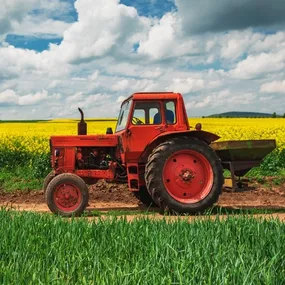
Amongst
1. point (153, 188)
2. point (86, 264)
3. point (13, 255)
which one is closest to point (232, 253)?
point (86, 264)

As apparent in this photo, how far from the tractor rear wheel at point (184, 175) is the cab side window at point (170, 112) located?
0.44 m

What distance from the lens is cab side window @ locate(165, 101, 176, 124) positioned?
935 cm

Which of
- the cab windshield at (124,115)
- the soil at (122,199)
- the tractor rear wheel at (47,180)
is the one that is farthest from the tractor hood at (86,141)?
the soil at (122,199)

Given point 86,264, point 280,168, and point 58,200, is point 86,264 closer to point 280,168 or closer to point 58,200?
point 58,200

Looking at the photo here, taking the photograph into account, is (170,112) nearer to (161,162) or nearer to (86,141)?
(161,162)

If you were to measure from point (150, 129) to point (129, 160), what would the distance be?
67 centimetres

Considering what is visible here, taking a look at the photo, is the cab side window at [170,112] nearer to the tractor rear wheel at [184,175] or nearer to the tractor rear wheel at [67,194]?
the tractor rear wheel at [184,175]

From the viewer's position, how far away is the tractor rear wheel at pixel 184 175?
8.93 m

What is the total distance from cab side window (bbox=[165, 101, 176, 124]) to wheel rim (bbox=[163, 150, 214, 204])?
2.12 ft

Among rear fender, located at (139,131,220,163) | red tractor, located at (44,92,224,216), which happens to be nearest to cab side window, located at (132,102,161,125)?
red tractor, located at (44,92,224,216)

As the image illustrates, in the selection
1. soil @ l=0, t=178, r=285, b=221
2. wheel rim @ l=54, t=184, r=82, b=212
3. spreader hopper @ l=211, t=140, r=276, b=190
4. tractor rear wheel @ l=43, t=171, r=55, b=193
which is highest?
spreader hopper @ l=211, t=140, r=276, b=190

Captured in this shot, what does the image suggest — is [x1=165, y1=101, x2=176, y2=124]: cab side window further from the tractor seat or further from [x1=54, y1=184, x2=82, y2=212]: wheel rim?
[x1=54, y1=184, x2=82, y2=212]: wheel rim

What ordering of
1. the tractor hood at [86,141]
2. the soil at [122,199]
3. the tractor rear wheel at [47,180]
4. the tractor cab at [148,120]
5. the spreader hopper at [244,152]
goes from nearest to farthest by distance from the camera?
1. the tractor cab at [148,120]
2. the spreader hopper at [244,152]
3. the tractor hood at [86,141]
4. the tractor rear wheel at [47,180]
5. the soil at [122,199]

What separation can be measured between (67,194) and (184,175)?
6.87 ft
